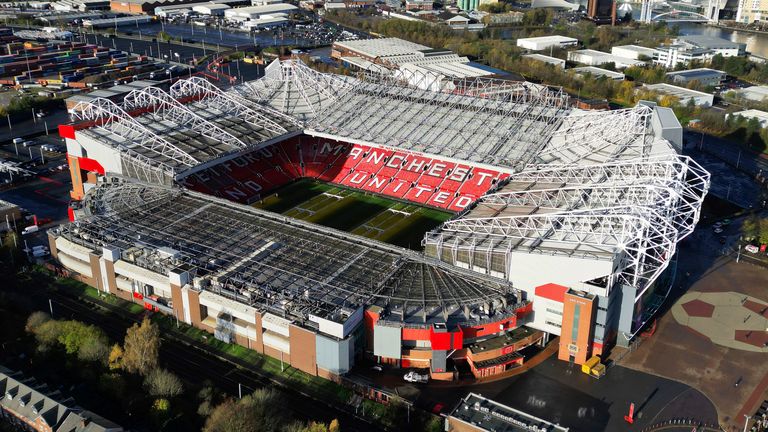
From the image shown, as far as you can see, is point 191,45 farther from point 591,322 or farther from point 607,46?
point 591,322

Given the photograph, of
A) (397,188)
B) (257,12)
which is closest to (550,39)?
(257,12)

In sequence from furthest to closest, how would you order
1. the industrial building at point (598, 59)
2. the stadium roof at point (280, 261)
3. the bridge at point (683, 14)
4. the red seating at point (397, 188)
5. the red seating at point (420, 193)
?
the bridge at point (683, 14) < the industrial building at point (598, 59) < the red seating at point (397, 188) < the red seating at point (420, 193) < the stadium roof at point (280, 261)

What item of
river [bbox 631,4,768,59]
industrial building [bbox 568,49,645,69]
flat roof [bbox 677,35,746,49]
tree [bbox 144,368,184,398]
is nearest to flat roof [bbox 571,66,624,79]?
industrial building [bbox 568,49,645,69]

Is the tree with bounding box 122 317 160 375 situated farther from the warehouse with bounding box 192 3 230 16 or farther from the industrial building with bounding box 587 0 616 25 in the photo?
the industrial building with bounding box 587 0 616 25

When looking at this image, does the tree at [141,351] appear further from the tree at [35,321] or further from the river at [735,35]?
the river at [735,35]

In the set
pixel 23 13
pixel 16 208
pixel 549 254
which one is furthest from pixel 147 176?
pixel 23 13

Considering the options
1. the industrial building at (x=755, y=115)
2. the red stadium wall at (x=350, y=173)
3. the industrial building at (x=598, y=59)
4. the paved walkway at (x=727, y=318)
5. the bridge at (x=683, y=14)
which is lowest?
the paved walkway at (x=727, y=318)

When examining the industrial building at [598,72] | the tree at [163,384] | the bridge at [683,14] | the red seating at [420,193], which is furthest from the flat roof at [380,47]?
the tree at [163,384]
